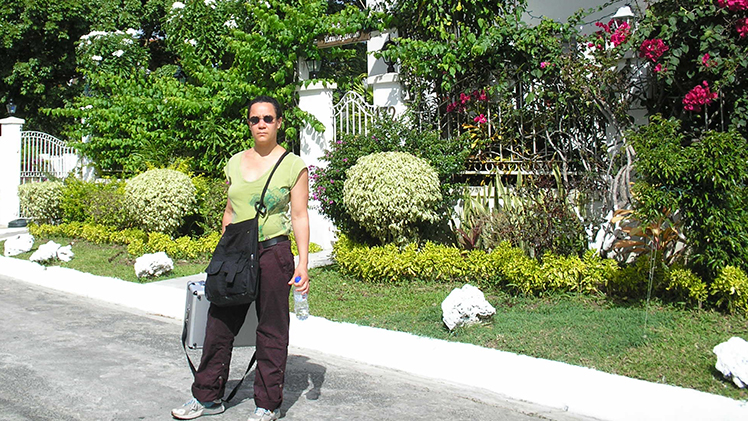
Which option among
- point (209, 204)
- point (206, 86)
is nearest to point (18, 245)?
point (209, 204)

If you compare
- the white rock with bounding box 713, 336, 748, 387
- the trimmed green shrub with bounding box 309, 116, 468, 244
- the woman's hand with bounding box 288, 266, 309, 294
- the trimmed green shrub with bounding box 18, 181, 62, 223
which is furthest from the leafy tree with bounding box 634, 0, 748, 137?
the trimmed green shrub with bounding box 18, 181, 62, 223

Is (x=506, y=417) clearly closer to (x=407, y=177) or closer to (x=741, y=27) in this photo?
(x=407, y=177)

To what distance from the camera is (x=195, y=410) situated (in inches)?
164

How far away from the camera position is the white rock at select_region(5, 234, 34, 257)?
11.2 metres

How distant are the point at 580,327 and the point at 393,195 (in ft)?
9.33

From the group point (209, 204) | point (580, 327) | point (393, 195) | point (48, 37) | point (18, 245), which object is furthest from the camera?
point (48, 37)

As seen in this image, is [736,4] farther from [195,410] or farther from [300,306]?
[195,410]

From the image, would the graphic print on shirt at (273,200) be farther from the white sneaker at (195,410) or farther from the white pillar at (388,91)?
the white pillar at (388,91)

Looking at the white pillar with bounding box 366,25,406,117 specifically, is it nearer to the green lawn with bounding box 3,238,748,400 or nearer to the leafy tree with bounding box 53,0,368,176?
the leafy tree with bounding box 53,0,368,176

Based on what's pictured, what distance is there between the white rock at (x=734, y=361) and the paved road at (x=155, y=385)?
3.43ft

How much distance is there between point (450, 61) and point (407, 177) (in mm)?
1837

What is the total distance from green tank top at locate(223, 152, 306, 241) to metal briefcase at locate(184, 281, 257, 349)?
0.49m

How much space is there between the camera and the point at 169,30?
45.4 feet

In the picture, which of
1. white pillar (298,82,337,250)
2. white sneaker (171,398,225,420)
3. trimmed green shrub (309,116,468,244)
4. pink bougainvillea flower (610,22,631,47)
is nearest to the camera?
white sneaker (171,398,225,420)
